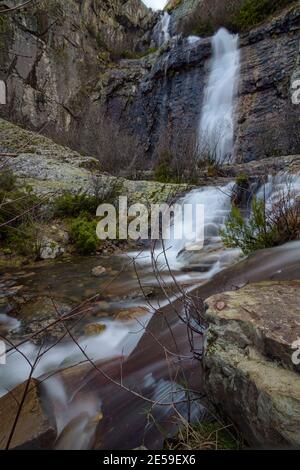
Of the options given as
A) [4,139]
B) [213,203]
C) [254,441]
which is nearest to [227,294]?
[254,441]

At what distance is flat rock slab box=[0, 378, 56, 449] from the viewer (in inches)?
58.0

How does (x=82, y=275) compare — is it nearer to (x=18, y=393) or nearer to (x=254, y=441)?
(x=18, y=393)

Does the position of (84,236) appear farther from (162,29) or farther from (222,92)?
(162,29)

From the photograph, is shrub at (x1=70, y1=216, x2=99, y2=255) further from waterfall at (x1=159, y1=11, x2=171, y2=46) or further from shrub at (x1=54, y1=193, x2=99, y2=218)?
waterfall at (x1=159, y1=11, x2=171, y2=46)

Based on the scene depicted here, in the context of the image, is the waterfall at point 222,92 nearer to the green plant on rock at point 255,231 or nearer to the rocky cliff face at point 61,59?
the rocky cliff face at point 61,59

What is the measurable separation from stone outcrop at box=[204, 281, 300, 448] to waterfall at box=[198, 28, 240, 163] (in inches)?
483

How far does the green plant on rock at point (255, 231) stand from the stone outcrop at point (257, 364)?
1.65 metres

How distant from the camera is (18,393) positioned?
1.82m

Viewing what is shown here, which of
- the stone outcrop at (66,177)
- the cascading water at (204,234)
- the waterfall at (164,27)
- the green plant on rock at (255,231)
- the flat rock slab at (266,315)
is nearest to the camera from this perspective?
the flat rock slab at (266,315)

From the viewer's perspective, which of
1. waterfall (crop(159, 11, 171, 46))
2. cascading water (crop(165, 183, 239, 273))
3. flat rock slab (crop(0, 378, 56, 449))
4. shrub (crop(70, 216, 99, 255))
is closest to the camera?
flat rock slab (crop(0, 378, 56, 449))

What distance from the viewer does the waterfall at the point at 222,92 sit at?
13.4 meters

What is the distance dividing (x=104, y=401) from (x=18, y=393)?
51 centimetres

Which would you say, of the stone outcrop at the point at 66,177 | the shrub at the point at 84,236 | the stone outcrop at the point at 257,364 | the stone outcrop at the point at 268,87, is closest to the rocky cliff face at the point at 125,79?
the stone outcrop at the point at 268,87

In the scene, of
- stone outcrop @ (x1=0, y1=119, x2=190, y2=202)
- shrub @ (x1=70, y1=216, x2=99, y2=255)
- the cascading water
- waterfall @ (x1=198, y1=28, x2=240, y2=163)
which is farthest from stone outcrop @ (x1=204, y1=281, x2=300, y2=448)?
waterfall @ (x1=198, y1=28, x2=240, y2=163)
